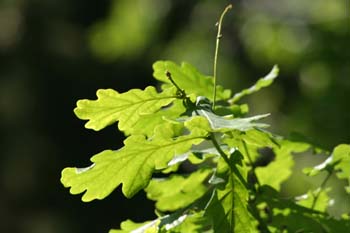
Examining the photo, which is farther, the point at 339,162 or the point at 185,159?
the point at 339,162

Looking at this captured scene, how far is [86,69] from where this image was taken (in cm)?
984

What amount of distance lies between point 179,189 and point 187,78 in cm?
19

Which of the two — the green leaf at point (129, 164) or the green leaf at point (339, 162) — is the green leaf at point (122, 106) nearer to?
the green leaf at point (129, 164)

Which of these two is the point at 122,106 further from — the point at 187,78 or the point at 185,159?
the point at 187,78

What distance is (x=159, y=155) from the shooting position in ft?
4.14

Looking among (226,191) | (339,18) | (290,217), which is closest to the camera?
(226,191)

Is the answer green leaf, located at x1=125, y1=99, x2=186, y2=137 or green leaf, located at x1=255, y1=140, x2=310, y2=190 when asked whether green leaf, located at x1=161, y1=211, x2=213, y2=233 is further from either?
green leaf, located at x1=255, y1=140, x2=310, y2=190

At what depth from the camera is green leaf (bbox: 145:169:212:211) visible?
1.52 meters

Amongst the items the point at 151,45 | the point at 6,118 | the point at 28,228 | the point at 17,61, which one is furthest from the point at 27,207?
the point at 151,45

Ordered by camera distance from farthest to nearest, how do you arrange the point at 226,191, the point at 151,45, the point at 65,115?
1. the point at 65,115
2. the point at 151,45
3. the point at 226,191

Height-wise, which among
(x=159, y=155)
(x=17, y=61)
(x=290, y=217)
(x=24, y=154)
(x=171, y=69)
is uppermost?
(x=17, y=61)

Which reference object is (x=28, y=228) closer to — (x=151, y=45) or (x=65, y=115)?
(x=65, y=115)

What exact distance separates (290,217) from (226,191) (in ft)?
0.58

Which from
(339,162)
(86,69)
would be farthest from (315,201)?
(86,69)
